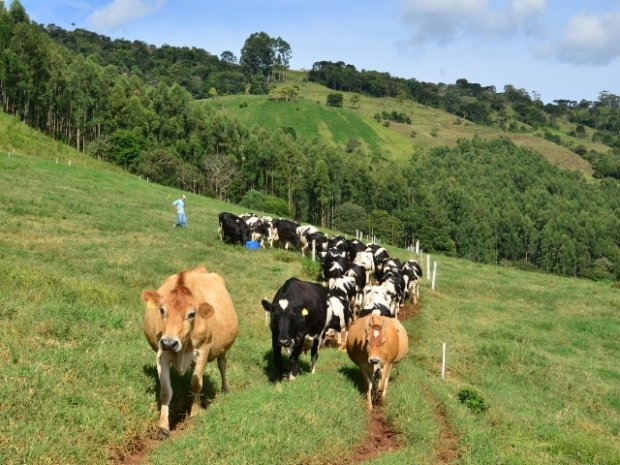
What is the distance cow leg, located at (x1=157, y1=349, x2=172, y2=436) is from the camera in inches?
324

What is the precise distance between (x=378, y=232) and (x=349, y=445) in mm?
87792

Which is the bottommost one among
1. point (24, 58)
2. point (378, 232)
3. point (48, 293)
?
point (378, 232)

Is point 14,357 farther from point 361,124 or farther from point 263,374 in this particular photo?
point 361,124

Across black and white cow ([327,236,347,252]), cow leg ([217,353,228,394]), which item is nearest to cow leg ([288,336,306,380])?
cow leg ([217,353,228,394])

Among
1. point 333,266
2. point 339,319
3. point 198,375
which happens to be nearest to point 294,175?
point 333,266

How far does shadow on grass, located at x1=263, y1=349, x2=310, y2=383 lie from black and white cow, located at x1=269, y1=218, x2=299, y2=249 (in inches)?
779

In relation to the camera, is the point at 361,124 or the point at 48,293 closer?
the point at 48,293

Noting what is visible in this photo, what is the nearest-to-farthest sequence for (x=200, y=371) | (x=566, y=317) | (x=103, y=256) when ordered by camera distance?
(x=200, y=371) < (x=103, y=256) < (x=566, y=317)

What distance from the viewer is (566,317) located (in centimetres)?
2881

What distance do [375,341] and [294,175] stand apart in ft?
272

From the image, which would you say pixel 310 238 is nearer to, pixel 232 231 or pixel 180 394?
pixel 232 231

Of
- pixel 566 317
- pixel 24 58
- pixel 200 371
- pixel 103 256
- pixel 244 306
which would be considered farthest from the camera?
pixel 24 58

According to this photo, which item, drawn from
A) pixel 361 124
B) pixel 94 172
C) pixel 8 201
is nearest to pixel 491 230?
pixel 361 124

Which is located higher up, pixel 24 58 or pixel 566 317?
pixel 24 58
